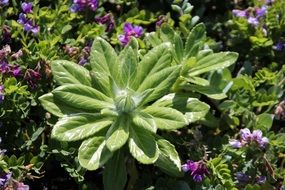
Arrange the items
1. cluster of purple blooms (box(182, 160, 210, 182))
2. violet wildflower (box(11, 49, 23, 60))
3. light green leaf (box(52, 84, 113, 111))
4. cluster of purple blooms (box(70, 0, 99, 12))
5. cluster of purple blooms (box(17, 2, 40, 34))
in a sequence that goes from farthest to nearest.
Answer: cluster of purple blooms (box(70, 0, 99, 12)) → cluster of purple blooms (box(17, 2, 40, 34)) → violet wildflower (box(11, 49, 23, 60)) → cluster of purple blooms (box(182, 160, 210, 182)) → light green leaf (box(52, 84, 113, 111))

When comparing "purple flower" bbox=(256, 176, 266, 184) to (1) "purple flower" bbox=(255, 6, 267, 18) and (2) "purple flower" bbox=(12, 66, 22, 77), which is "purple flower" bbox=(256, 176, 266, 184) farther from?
(2) "purple flower" bbox=(12, 66, 22, 77)

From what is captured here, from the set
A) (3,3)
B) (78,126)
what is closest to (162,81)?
(78,126)

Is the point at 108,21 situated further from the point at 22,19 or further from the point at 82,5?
the point at 22,19

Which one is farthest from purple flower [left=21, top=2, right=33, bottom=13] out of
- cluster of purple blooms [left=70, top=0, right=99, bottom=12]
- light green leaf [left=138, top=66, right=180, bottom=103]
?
light green leaf [left=138, top=66, right=180, bottom=103]

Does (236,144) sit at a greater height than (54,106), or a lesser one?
lesser

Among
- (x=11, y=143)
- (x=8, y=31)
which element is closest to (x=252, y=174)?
(x=11, y=143)

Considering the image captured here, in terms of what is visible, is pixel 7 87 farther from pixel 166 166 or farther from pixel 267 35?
pixel 267 35
